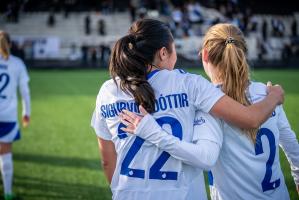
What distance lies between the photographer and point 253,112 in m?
2.12

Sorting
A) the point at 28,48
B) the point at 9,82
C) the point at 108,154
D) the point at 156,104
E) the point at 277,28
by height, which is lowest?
the point at 28,48

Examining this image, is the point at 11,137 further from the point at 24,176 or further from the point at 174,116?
the point at 174,116

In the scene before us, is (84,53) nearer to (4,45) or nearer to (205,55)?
(4,45)

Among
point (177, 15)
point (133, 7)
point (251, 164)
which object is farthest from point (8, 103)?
point (133, 7)

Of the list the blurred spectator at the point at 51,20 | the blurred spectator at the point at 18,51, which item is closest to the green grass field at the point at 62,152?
the blurred spectator at the point at 18,51

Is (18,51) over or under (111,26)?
under

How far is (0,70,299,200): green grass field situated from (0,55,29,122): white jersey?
1.07m

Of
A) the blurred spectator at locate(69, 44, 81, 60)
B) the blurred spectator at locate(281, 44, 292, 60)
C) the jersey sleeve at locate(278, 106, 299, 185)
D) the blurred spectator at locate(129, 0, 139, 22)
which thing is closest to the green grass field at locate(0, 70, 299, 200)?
the jersey sleeve at locate(278, 106, 299, 185)

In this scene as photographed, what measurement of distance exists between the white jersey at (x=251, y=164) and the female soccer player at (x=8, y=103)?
347cm

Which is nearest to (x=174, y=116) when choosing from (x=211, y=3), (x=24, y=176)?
(x=24, y=176)

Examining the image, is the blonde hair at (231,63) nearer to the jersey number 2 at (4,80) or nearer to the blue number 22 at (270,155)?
the blue number 22 at (270,155)

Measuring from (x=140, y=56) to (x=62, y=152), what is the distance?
5.85 metres

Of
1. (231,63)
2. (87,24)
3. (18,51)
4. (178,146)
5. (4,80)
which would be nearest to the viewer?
(178,146)

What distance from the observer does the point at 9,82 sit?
5.28m
